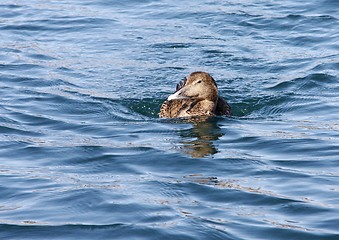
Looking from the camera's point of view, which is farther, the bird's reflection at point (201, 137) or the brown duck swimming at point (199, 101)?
the brown duck swimming at point (199, 101)

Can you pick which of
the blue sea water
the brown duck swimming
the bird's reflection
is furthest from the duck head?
the blue sea water

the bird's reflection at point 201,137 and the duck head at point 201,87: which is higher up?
the duck head at point 201,87

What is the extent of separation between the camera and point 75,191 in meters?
8.89

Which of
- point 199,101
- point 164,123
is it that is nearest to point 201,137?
point 164,123

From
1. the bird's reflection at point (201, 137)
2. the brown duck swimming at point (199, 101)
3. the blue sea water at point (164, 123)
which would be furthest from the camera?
the brown duck swimming at point (199, 101)

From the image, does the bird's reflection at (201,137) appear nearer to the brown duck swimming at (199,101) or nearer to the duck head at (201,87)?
the brown duck swimming at (199,101)

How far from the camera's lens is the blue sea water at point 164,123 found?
8242 millimetres

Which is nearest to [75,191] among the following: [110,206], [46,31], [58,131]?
[110,206]

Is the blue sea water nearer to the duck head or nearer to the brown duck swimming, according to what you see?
the brown duck swimming

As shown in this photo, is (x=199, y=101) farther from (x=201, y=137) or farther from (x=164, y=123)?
(x=201, y=137)

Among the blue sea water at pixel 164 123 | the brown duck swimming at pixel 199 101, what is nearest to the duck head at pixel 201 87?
the brown duck swimming at pixel 199 101

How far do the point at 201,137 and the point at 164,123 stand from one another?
30.7 inches

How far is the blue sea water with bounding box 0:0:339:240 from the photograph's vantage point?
27.0ft

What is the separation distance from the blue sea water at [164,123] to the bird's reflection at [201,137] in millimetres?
33
